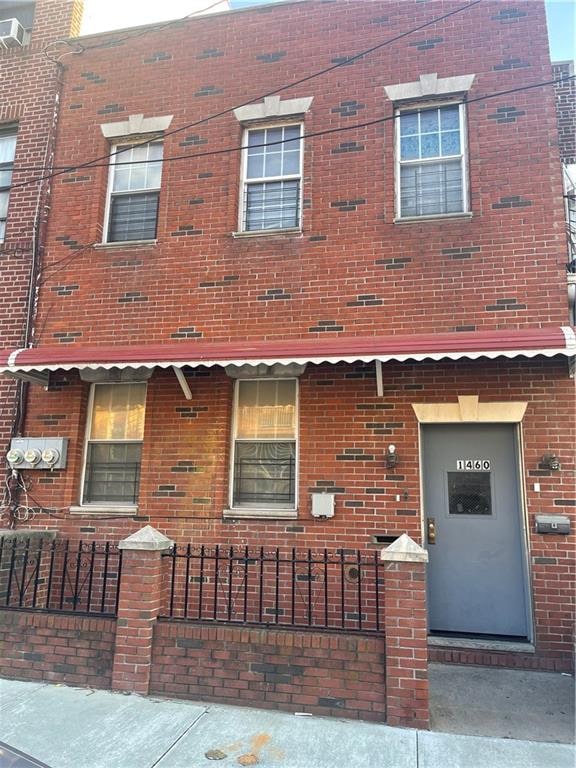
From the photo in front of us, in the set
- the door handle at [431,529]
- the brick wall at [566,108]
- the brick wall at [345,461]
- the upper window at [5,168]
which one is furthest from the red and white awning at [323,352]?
the brick wall at [566,108]

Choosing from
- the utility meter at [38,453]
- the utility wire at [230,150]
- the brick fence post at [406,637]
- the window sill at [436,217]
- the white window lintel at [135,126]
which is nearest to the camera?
the brick fence post at [406,637]

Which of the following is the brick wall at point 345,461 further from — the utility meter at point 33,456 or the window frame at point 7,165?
the window frame at point 7,165

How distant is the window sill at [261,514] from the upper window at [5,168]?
18.1ft

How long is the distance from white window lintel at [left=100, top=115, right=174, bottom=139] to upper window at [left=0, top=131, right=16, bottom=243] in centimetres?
171

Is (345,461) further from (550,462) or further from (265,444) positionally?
(550,462)

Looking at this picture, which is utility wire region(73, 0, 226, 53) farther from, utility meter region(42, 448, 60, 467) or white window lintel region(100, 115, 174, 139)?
utility meter region(42, 448, 60, 467)

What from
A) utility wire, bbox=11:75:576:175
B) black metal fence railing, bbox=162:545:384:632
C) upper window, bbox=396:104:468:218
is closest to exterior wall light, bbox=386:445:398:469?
black metal fence railing, bbox=162:545:384:632

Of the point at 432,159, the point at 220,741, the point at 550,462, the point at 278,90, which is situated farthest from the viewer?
the point at 278,90

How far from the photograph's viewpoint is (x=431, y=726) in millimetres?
4355

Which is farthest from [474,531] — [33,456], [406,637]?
[33,456]

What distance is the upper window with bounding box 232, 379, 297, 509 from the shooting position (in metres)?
6.89

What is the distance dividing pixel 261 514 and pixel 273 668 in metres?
2.15

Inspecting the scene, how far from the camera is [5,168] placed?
8820mm

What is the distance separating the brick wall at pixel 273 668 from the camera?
4457mm
